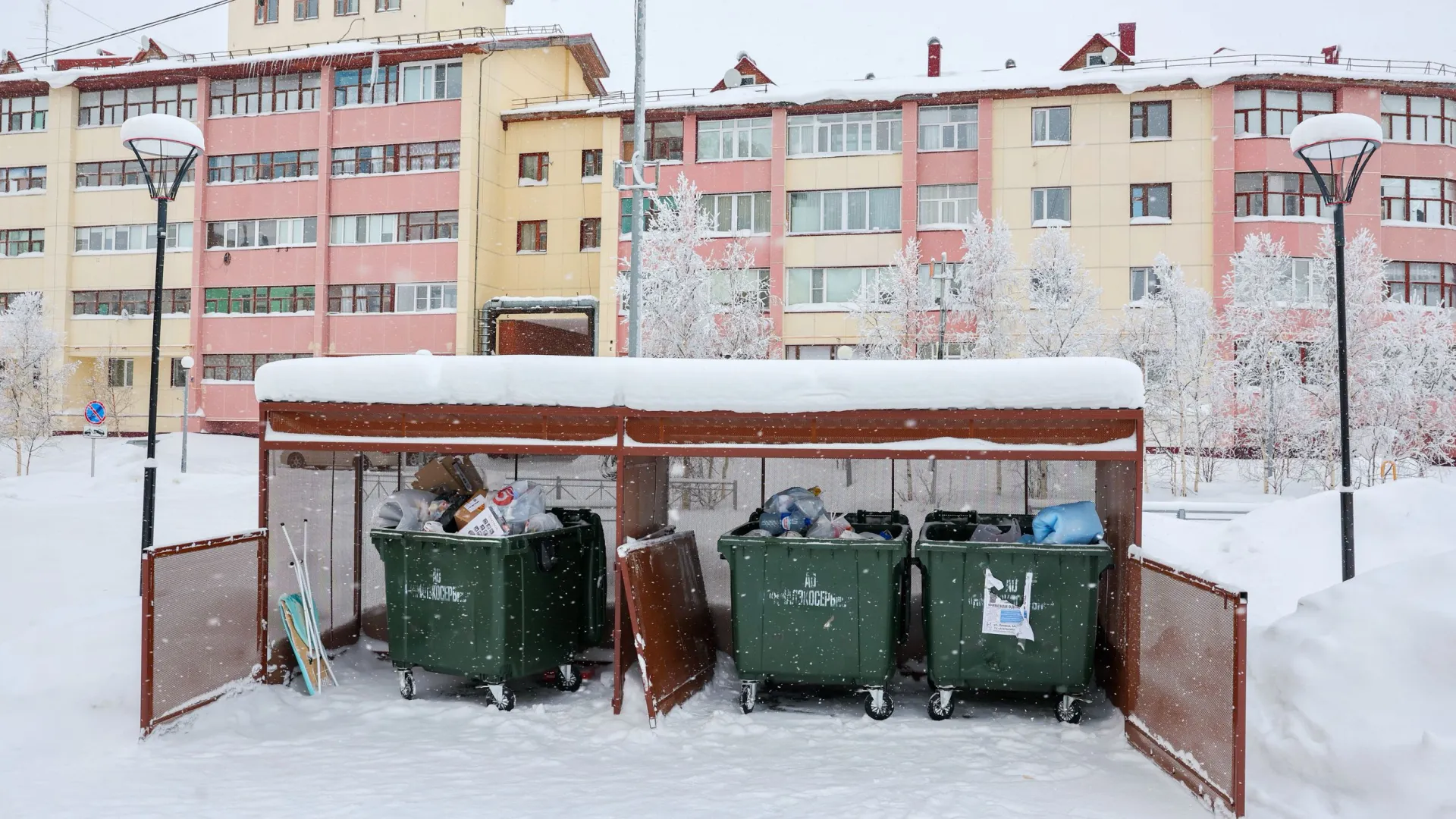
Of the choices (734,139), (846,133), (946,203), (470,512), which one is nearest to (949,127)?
(946,203)

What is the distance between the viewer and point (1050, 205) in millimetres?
32125

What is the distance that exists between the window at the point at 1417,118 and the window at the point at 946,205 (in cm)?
1328

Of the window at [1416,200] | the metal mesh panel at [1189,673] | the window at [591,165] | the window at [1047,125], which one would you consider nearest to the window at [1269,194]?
the window at [1416,200]

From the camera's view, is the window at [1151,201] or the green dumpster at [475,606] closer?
the green dumpster at [475,606]

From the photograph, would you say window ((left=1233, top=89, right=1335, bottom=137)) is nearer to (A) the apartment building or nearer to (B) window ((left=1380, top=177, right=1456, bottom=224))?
(A) the apartment building

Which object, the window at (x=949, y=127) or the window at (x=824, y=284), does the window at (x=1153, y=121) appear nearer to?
the window at (x=949, y=127)

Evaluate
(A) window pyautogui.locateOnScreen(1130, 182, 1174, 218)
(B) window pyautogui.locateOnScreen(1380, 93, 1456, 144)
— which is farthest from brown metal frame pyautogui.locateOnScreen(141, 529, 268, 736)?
(B) window pyautogui.locateOnScreen(1380, 93, 1456, 144)

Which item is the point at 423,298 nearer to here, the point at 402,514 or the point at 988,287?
the point at 988,287

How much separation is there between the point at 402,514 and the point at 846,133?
28.9 meters

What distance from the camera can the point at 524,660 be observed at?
662cm

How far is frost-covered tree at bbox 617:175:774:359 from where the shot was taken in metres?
28.6

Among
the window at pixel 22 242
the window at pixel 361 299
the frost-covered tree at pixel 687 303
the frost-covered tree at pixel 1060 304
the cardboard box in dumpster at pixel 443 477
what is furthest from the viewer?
the window at pixel 22 242

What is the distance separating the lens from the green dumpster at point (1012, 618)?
617 centimetres

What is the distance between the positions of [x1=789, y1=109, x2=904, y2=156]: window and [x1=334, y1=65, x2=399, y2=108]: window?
1426cm
